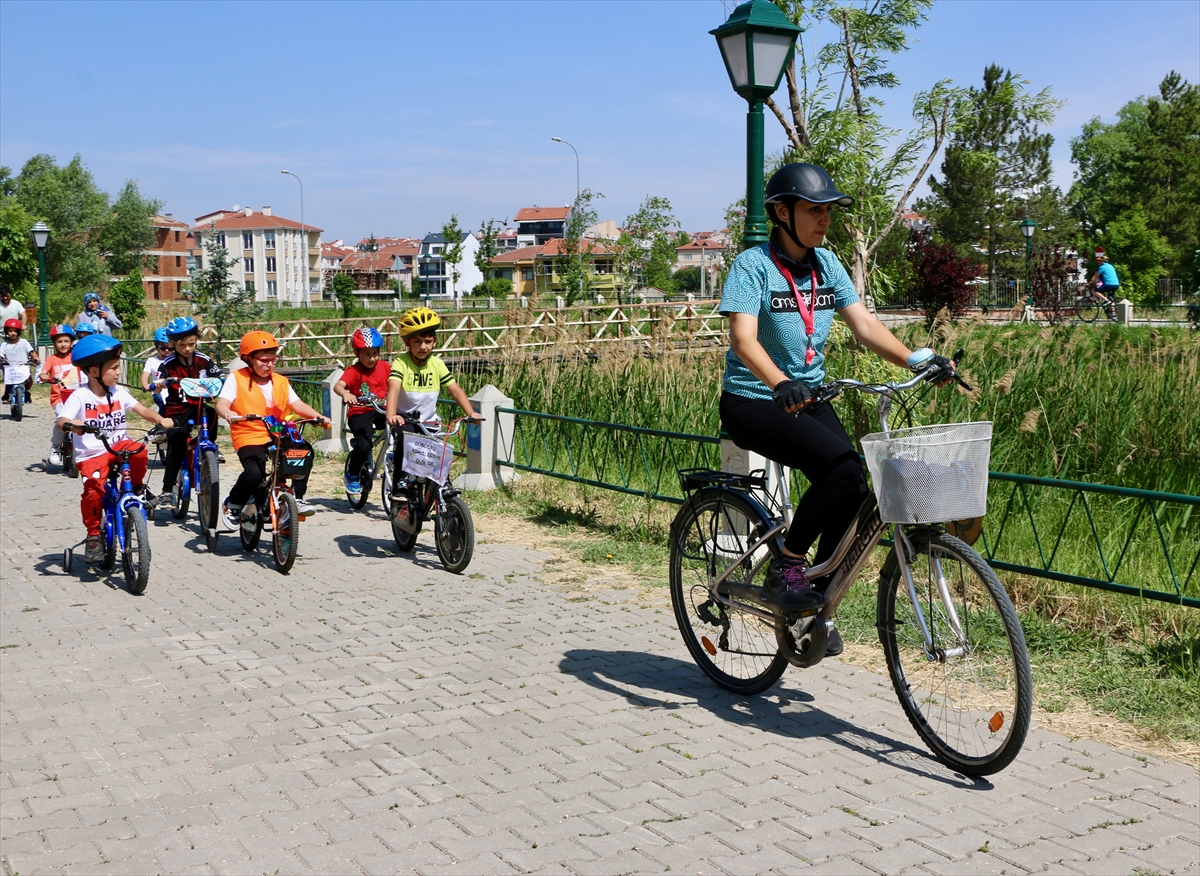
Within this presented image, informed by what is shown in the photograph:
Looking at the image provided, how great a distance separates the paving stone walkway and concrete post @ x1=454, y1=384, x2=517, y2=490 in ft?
14.2

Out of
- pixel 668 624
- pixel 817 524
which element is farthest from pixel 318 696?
pixel 817 524

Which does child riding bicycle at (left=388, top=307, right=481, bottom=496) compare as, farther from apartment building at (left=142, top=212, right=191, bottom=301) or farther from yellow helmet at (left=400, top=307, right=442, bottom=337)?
apartment building at (left=142, top=212, right=191, bottom=301)

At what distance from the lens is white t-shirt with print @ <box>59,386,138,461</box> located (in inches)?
327

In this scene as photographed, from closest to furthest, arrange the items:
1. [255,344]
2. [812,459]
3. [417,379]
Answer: [812,459], [255,344], [417,379]

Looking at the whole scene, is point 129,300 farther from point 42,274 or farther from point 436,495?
point 436,495

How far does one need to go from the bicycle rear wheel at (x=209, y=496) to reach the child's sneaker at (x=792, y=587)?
6030 mm

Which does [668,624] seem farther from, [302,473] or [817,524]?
[302,473]

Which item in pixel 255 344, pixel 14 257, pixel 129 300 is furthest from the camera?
pixel 129 300

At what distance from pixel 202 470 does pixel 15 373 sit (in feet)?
38.1

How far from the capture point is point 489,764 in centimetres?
479

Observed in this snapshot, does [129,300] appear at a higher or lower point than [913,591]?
higher

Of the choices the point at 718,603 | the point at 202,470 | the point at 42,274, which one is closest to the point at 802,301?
the point at 718,603

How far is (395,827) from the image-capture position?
419 cm

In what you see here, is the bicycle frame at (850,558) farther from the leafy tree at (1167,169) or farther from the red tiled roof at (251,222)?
the red tiled roof at (251,222)
